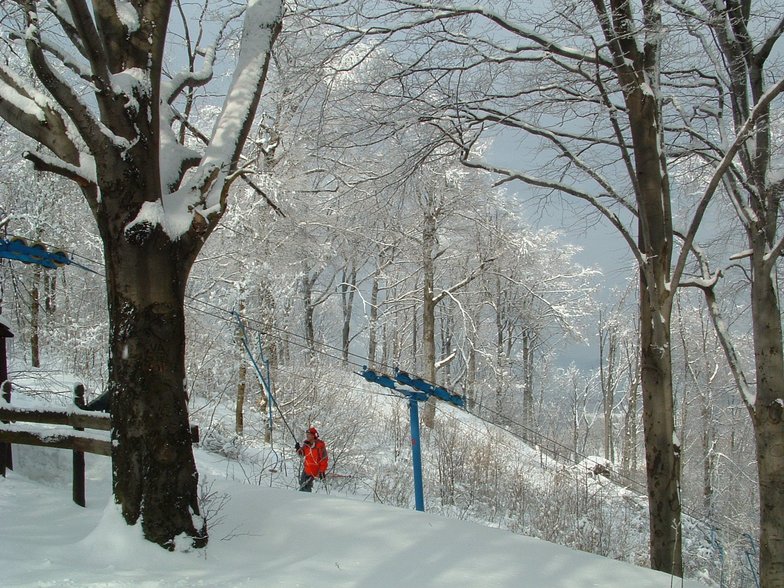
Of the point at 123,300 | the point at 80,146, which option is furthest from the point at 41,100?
the point at 123,300

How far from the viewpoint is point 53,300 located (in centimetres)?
2064

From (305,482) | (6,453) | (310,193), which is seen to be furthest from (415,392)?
(310,193)

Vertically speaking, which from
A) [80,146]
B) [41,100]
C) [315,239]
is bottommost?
[80,146]

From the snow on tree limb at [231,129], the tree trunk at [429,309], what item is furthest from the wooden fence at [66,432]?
the tree trunk at [429,309]

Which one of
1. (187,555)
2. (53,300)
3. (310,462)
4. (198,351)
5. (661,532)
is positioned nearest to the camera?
(187,555)

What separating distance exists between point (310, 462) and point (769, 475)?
17.1 ft

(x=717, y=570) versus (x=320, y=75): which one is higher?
(x=320, y=75)

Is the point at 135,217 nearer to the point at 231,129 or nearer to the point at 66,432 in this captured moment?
the point at 231,129

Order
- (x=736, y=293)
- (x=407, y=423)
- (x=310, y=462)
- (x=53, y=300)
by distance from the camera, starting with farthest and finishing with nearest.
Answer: (x=53, y=300) < (x=407, y=423) < (x=736, y=293) < (x=310, y=462)

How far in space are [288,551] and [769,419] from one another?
5211mm

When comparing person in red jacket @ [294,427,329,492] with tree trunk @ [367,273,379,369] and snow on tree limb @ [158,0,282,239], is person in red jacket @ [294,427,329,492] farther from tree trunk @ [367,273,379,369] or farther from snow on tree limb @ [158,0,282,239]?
tree trunk @ [367,273,379,369]

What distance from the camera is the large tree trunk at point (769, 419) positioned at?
609 centimetres

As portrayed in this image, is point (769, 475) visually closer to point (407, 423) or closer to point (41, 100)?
point (41, 100)

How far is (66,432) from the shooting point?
5.08 metres
